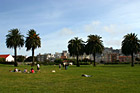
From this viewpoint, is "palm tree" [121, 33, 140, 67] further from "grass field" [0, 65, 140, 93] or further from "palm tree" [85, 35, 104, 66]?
"grass field" [0, 65, 140, 93]

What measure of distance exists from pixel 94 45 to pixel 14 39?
86.3 feet

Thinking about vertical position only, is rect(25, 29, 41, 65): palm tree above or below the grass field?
above

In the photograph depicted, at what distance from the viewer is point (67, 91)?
12594mm

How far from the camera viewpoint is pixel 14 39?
208ft

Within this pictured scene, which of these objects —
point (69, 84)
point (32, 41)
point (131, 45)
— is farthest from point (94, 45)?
point (69, 84)

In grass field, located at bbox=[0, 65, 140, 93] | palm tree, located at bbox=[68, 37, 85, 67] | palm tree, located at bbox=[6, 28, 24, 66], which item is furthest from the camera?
palm tree, located at bbox=[68, 37, 85, 67]

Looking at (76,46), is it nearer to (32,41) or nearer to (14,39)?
(32,41)

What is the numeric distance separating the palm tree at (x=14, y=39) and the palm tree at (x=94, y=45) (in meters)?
22.5

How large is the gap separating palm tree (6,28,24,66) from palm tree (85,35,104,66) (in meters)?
22.5

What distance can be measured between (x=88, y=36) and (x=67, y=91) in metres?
58.0

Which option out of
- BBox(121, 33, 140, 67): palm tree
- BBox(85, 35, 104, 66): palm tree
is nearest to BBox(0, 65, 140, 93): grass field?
BBox(85, 35, 104, 66): palm tree

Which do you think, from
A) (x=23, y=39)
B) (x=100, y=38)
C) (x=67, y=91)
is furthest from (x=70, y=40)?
(x=67, y=91)

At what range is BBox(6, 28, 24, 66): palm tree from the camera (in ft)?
207

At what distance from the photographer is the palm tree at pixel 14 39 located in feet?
207
